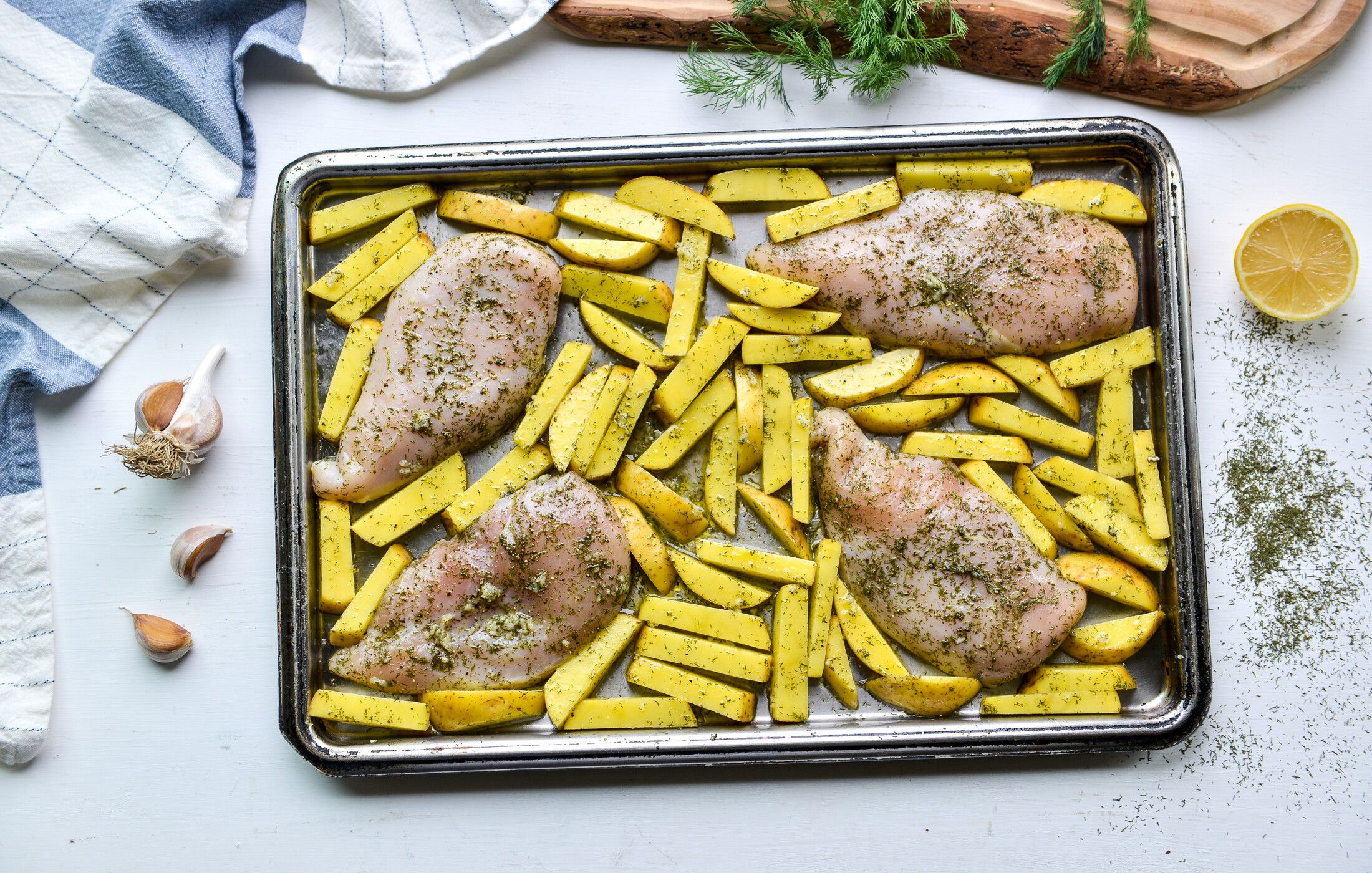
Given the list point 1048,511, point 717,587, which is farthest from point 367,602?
point 1048,511

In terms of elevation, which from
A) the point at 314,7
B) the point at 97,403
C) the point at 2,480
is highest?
the point at 314,7

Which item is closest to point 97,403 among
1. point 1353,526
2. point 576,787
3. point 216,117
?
point 216,117

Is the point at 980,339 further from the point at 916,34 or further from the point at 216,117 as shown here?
the point at 216,117

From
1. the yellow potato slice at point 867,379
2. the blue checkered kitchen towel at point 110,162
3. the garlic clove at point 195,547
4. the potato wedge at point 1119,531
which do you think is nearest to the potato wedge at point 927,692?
the potato wedge at point 1119,531

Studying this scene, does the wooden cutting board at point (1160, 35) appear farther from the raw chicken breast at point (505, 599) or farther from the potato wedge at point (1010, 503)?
the raw chicken breast at point (505, 599)

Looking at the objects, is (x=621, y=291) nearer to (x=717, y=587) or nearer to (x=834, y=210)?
(x=834, y=210)

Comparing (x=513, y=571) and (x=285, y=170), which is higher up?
(x=285, y=170)

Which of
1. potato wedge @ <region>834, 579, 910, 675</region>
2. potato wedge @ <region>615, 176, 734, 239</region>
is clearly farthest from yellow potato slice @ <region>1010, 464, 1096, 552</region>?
potato wedge @ <region>615, 176, 734, 239</region>
